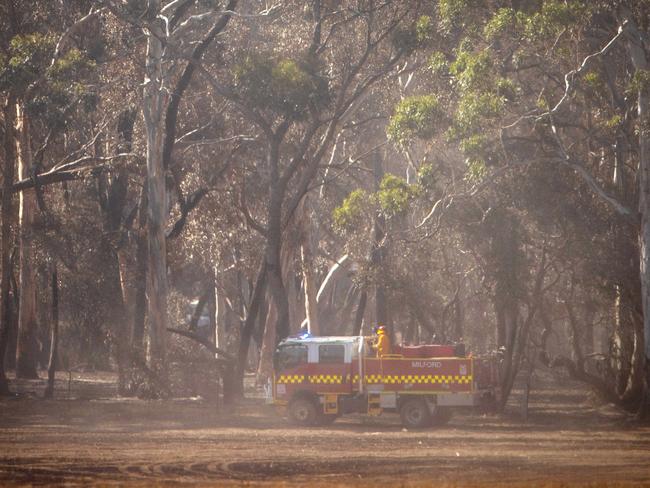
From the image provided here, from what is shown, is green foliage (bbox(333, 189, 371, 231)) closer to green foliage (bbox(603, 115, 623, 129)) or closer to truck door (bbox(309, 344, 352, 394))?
truck door (bbox(309, 344, 352, 394))

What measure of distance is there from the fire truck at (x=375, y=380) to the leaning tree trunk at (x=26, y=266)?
12.5 metres

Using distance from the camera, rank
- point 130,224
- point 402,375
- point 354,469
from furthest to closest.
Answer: point 130,224
point 402,375
point 354,469

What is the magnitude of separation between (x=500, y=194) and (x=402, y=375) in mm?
5501

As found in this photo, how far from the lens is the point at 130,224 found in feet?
124

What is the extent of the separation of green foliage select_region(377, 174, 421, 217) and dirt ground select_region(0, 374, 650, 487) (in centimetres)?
491

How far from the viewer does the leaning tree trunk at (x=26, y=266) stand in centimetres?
3527

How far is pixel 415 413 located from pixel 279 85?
873 cm

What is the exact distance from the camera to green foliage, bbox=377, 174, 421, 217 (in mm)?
25062

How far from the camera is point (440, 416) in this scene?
81.7 feet

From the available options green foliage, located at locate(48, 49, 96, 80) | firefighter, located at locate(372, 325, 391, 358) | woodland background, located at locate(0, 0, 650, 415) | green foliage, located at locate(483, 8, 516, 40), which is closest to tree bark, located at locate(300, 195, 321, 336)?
woodland background, located at locate(0, 0, 650, 415)

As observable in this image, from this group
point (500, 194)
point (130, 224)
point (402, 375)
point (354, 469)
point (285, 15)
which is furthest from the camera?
point (130, 224)

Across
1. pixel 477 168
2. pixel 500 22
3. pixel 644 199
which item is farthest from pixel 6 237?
pixel 644 199

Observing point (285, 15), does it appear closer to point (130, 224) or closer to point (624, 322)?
point (130, 224)

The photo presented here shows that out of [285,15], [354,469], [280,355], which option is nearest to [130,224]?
[285,15]
